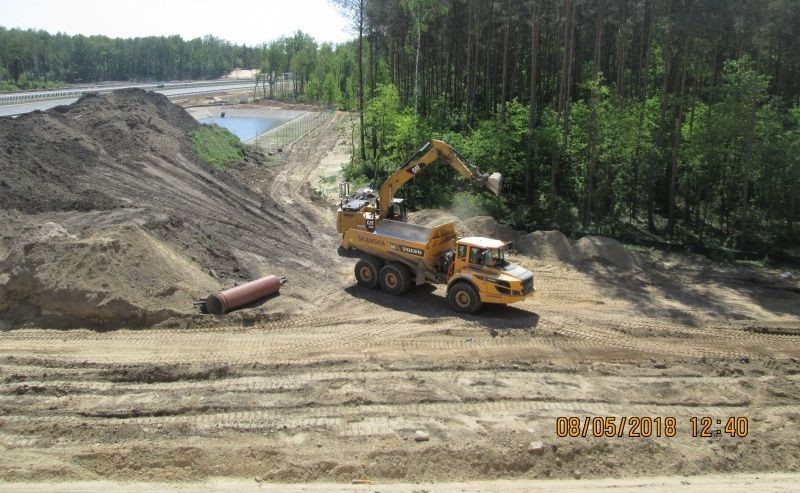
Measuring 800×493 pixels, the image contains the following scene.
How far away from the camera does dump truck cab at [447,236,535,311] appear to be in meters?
16.3

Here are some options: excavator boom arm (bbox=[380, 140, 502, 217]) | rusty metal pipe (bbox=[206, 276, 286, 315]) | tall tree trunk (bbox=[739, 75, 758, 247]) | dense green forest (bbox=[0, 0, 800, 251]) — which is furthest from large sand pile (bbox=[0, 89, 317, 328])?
tall tree trunk (bbox=[739, 75, 758, 247])

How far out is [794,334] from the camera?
54.1 ft

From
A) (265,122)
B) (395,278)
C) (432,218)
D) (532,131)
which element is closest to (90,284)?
(395,278)

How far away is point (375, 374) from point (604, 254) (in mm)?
11501

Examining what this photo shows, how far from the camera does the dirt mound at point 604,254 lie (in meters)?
21.8

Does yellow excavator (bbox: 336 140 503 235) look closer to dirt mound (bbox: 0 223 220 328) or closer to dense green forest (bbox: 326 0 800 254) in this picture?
dirt mound (bbox: 0 223 220 328)

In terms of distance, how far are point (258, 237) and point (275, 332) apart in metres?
7.58

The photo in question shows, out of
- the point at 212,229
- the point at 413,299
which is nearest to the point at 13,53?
the point at 212,229

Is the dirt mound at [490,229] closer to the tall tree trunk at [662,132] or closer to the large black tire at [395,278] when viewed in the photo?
the large black tire at [395,278]

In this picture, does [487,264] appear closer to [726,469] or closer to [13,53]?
[726,469]

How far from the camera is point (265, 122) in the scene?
246 ft

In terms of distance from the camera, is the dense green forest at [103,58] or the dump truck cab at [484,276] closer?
the dump truck cab at [484,276]

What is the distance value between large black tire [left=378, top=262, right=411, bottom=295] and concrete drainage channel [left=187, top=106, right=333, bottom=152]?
2728 centimetres
